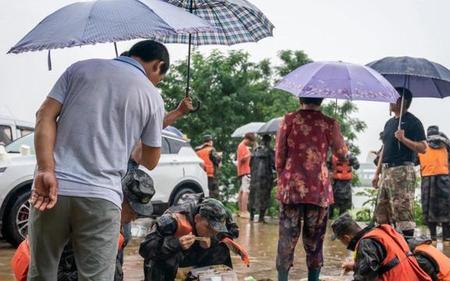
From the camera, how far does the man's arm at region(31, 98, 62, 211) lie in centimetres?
302

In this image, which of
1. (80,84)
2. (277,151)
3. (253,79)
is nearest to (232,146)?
(253,79)

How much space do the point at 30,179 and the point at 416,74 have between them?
488 centimetres

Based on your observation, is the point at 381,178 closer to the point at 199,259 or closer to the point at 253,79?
the point at 199,259

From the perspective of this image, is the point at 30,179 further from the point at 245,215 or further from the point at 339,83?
the point at 245,215

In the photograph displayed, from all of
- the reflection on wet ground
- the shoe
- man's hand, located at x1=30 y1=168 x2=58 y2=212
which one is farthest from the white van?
man's hand, located at x1=30 y1=168 x2=58 y2=212

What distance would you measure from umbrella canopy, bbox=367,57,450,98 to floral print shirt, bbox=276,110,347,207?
1.37 m

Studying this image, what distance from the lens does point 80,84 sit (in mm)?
3191

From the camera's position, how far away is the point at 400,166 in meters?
6.72

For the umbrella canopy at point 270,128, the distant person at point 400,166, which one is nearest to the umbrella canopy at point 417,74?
the distant person at point 400,166

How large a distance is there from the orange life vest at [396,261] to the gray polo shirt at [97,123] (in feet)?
6.17

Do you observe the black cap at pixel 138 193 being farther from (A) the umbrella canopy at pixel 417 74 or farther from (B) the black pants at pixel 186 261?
(A) the umbrella canopy at pixel 417 74

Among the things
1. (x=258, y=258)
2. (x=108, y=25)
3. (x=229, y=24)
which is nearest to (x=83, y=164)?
(x=108, y=25)

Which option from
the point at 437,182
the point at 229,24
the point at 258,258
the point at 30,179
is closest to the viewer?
the point at 229,24

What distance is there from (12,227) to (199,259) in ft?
13.2
